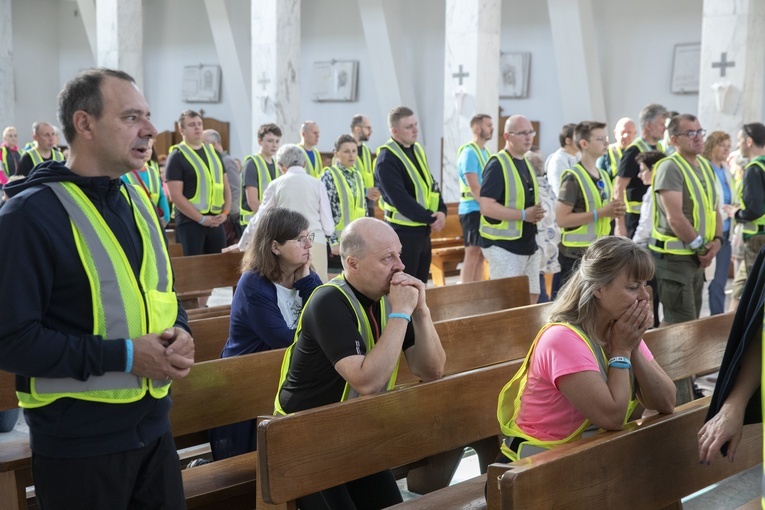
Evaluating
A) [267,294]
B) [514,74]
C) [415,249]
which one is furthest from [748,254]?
[514,74]

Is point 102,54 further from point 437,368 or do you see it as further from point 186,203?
point 437,368

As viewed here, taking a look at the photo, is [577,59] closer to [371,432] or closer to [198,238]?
[198,238]

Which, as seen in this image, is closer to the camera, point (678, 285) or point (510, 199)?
point (678, 285)

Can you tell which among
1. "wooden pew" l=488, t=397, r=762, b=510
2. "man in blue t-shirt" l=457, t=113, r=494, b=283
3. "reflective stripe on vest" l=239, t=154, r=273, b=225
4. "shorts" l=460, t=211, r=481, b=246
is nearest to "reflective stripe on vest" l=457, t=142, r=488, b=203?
"man in blue t-shirt" l=457, t=113, r=494, b=283

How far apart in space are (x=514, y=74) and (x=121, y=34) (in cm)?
723

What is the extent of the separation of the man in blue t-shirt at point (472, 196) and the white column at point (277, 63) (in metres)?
6.64

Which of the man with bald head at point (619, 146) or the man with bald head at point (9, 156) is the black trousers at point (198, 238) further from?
the man with bald head at point (9, 156)

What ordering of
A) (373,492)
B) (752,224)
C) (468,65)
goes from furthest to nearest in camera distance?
(468,65) → (752,224) → (373,492)

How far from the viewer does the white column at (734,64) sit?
10211 millimetres

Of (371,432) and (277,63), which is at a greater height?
(277,63)

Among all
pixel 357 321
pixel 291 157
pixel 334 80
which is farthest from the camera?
pixel 334 80

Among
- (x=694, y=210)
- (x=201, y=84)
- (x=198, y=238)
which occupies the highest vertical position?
(x=201, y=84)

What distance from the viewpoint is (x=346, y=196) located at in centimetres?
805

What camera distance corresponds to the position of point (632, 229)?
26.3 ft
